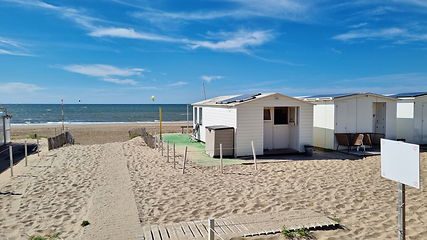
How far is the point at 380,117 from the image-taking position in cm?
1476

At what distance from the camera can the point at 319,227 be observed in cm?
524

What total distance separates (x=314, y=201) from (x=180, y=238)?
3.39 metres

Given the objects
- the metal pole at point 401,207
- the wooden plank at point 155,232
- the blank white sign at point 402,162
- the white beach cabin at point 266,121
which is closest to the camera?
the blank white sign at point 402,162

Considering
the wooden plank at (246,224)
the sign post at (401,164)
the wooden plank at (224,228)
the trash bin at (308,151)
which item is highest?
the sign post at (401,164)

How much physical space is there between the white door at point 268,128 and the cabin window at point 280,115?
1.27 feet

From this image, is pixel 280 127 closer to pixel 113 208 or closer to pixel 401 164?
pixel 113 208

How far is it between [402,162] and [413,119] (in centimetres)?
A: 1433

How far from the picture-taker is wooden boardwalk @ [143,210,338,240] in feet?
16.2

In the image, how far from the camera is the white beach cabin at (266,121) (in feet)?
40.4

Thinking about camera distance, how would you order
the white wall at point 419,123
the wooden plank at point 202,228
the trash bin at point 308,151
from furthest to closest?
the white wall at point 419,123 → the trash bin at point 308,151 → the wooden plank at point 202,228

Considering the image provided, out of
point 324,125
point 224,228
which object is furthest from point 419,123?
point 224,228

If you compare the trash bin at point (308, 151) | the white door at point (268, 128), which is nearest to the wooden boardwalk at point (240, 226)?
the trash bin at point (308, 151)

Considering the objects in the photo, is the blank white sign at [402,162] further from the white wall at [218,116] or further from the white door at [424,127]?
the white door at [424,127]

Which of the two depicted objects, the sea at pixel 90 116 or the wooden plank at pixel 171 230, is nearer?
the wooden plank at pixel 171 230
